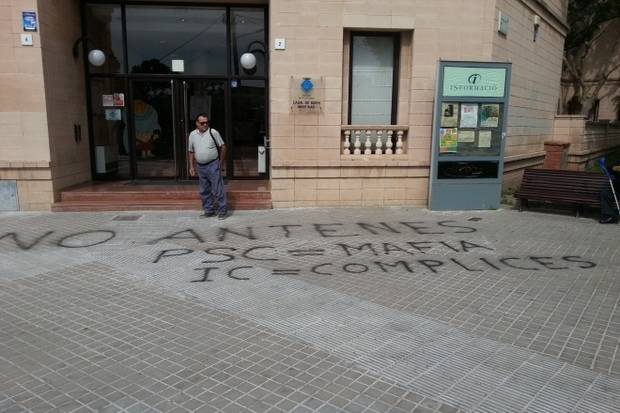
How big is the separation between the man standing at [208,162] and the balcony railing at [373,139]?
8.09 ft

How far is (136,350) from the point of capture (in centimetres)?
392

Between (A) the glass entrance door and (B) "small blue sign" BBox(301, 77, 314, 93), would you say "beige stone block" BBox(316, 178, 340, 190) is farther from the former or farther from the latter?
(A) the glass entrance door

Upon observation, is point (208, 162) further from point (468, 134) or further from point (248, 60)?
point (468, 134)

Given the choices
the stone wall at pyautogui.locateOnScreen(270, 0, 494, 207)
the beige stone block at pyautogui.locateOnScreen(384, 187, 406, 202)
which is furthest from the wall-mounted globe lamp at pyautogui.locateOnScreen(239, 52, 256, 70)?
the beige stone block at pyautogui.locateOnScreen(384, 187, 406, 202)

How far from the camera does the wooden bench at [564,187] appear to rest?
28.8 feet

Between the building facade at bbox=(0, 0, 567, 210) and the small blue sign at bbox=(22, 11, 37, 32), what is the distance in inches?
2.0

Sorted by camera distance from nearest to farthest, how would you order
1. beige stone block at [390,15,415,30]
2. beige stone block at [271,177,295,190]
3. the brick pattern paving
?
the brick pattern paving < beige stone block at [390,15,415,30] < beige stone block at [271,177,295,190]

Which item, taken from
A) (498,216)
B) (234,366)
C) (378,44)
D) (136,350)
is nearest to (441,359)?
(234,366)

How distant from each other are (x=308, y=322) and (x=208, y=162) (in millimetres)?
4690

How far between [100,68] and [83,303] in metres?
7.21

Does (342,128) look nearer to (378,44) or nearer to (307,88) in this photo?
(307,88)

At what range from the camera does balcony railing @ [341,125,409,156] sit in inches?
379

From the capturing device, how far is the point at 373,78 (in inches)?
392

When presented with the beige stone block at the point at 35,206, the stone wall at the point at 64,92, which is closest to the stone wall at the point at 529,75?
the stone wall at the point at 64,92
